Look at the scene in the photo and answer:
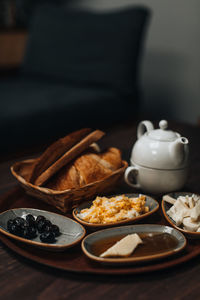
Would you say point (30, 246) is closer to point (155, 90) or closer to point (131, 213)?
point (131, 213)

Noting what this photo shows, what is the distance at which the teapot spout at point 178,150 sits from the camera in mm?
927

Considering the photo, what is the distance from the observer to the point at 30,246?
0.76 metres

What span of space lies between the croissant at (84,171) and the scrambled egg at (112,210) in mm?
100

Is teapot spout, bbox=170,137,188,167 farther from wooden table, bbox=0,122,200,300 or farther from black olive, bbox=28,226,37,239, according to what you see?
black olive, bbox=28,226,37,239

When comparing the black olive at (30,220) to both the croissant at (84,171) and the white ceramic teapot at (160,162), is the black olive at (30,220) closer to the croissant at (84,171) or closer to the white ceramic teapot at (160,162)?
the croissant at (84,171)

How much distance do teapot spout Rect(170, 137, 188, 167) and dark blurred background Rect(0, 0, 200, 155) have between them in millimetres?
1207

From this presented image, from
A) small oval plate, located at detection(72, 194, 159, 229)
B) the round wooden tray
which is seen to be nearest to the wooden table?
the round wooden tray

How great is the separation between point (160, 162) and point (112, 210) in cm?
22

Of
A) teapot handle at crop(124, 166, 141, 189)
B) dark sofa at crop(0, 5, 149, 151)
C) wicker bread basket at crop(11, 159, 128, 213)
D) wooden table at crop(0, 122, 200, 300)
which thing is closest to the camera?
wooden table at crop(0, 122, 200, 300)

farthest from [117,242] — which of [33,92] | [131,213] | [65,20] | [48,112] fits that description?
[65,20]

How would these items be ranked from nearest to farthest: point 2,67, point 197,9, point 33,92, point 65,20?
point 33,92 < point 65,20 < point 197,9 < point 2,67

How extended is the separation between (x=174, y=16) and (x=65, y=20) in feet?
3.02

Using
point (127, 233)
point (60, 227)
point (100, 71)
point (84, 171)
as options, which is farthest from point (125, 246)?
point (100, 71)

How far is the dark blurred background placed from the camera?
210cm
